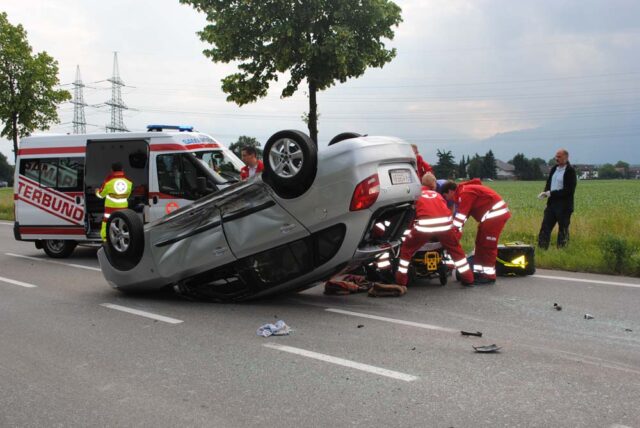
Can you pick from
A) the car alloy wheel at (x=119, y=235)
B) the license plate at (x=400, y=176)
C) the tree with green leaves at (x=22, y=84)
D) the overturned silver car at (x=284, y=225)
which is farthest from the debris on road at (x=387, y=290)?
the tree with green leaves at (x=22, y=84)

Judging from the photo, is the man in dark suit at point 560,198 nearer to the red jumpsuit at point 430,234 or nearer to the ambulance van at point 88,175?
the red jumpsuit at point 430,234

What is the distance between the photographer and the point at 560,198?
976cm

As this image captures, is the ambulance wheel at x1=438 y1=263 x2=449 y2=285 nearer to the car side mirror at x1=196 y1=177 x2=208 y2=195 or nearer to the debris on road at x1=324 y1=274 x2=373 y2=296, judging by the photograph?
the debris on road at x1=324 y1=274 x2=373 y2=296

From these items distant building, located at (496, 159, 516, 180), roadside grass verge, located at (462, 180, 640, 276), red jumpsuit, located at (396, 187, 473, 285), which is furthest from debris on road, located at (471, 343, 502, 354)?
distant building, located at (496, 159, 516, 180)

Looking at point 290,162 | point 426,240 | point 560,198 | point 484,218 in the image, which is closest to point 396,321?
point 426,240

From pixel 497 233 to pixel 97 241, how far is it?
7.24 meters

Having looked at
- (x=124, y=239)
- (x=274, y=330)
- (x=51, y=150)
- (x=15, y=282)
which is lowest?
(x=15, y=282)

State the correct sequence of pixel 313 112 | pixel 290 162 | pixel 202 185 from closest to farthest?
pixel 290 162, pixel 202 185, pixel 313 112

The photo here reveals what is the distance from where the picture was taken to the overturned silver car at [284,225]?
5.86 metres

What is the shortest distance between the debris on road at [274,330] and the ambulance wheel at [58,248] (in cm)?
725

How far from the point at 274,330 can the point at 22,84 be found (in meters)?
19.1

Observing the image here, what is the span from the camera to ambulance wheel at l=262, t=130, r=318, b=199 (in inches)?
231

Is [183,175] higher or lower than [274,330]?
higher

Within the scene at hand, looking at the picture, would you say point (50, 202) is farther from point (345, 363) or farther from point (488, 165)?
point (488, 165)
